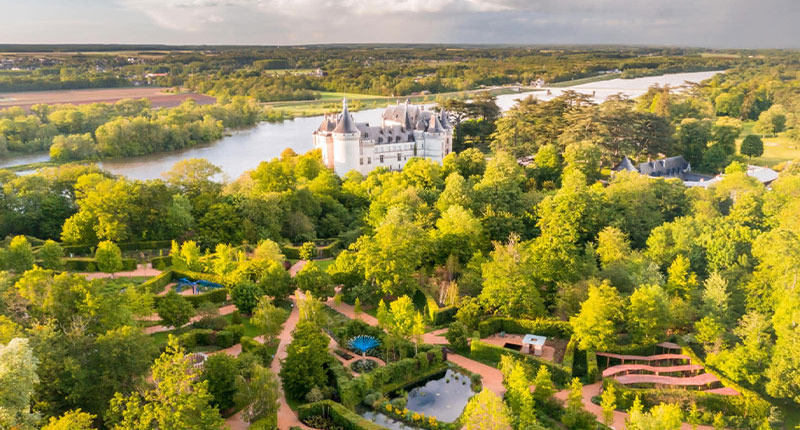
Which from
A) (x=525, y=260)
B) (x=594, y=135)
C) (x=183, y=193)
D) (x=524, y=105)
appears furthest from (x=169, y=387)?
(x=524, y=105)

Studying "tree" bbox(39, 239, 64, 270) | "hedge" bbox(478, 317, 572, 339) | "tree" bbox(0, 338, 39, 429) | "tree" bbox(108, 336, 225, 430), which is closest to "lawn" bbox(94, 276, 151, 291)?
"tree" bbox(39, 239, 64, 270)

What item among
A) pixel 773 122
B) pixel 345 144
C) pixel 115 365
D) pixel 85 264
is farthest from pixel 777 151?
pixel 115 365

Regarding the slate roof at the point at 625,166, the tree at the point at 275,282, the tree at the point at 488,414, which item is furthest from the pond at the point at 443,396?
the slate roof at the point at 625,166

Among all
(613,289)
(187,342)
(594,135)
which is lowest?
(187,342)

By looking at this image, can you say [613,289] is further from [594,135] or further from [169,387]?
[594,135]

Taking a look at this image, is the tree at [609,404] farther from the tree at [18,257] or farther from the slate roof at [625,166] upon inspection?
the slate roof at [625,166]

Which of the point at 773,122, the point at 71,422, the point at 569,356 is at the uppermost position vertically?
the point at 773,122

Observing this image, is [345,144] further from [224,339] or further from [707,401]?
[707,401]
